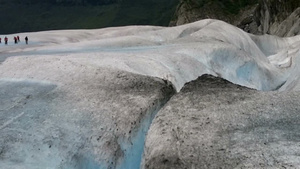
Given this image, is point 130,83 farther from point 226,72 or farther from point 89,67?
point 226,72

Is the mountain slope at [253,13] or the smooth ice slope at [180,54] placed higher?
the smooth ice slope at [180,54]

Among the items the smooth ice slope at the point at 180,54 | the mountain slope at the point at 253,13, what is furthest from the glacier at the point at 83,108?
the mountain slope at the point at 253,13

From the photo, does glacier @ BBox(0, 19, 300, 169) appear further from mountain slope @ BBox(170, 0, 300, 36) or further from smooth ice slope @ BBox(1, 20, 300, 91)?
mountain slope @ BBox(170, 0, 300, 36)

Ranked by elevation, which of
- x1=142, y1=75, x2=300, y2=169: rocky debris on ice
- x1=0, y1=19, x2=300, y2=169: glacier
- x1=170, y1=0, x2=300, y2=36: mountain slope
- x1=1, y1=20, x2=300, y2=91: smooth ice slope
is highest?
x1=142, y1=75, x2=300, y2=169: rocky debris on ice

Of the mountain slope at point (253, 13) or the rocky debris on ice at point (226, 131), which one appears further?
the mountain slope at point (253, 13)

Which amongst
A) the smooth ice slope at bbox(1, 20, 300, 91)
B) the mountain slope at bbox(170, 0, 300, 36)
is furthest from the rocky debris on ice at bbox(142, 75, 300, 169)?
the mountain slope at bbox(170, 0, 300, 36)

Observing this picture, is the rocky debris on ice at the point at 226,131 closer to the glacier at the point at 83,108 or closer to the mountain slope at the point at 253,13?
the glacier at the point at 83,108

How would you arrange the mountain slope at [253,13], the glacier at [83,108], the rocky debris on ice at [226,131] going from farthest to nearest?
the mountain slope at [253,13]
the glacier at [83,108]
the rocky debris on ice at [226,131]

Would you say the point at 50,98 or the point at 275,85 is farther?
the point at 275,85

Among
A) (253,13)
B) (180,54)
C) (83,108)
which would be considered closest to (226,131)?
(83,108)

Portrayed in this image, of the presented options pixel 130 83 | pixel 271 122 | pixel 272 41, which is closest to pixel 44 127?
pixel 130 83

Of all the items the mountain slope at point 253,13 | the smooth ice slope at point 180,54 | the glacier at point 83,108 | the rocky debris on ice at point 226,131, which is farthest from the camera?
the mountain slope at point 253,13
